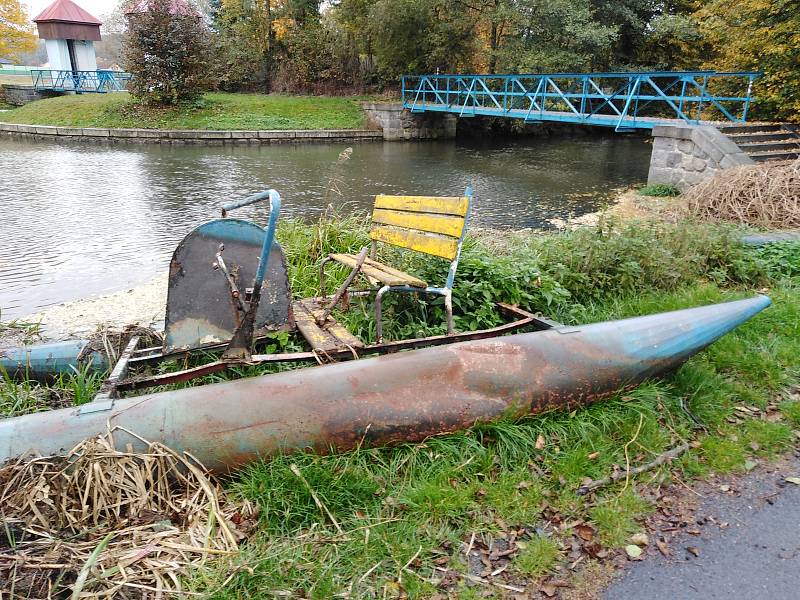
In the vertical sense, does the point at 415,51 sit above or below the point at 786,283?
above

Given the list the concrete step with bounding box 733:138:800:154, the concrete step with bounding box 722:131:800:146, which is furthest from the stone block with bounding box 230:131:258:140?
the concrete step with bounding box 733:138:800:154

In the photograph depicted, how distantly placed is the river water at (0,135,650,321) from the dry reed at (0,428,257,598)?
414 centimetres

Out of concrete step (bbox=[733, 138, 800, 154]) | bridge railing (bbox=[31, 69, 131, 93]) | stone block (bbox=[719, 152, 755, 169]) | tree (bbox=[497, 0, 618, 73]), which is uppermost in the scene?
tree (bbox=[497, 0, 618, 73])

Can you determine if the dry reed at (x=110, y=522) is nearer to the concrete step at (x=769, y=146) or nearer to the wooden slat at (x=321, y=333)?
the wooden slat at (x=321, y=333)

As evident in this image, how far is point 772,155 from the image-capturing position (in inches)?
428

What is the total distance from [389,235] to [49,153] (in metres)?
17.3

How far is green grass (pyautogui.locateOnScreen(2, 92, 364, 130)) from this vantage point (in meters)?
22.1

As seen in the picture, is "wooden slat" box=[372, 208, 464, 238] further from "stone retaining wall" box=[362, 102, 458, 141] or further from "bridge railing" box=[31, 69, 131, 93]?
"bridge railing" box=[31, 69, 131, 93]

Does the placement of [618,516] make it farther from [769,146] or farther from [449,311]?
[769,146]

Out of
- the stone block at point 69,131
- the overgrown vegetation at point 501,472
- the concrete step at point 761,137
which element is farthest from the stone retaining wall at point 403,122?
the overgrown vegetation at point 501,472

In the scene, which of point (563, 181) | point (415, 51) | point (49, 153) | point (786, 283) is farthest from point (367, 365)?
point (415, 51)

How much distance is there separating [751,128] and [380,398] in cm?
1221

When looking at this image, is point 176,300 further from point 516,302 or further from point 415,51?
point 415,51

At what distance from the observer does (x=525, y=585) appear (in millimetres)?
2230
